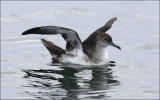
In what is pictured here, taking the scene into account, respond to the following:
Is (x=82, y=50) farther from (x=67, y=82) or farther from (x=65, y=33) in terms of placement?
(x=67, y=82)

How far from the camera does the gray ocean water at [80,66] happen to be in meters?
14.3

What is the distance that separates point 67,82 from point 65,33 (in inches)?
57.0

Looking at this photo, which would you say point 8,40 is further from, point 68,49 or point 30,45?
point 68,49

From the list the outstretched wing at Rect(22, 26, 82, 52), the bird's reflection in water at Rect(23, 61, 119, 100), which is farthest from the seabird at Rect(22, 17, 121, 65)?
the bird's reflection in water at Rect(23, 61, 119, 100)

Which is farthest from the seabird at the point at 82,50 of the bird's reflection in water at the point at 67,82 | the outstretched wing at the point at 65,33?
the bird's reflection in water at the point at 67,82

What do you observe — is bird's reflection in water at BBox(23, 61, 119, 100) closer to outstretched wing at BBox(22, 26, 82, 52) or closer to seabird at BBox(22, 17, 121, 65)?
seabird at BBox(22, 17, 121, 65)

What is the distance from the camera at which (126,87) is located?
578 inches

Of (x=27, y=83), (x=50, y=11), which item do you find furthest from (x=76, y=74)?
(x=50, y=11)

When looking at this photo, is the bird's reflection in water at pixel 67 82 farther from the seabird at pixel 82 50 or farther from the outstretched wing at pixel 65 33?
the outstretched wing at pixel 65 33

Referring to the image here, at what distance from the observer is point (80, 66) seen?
17.0 meters

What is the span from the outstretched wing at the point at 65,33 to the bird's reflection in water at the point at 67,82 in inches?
21.5

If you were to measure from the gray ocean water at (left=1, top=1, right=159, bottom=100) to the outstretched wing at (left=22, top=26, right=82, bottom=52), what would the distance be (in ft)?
1.77

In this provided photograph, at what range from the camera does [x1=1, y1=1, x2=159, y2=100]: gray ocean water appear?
14.3m

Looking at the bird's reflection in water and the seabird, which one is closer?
the bird's reflection in water
